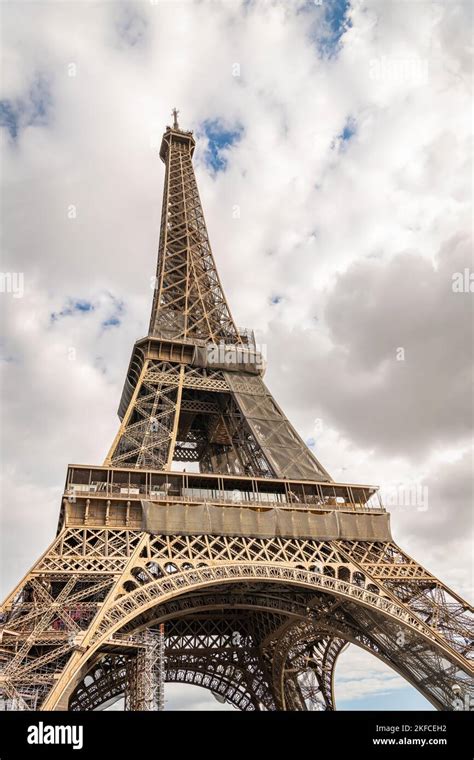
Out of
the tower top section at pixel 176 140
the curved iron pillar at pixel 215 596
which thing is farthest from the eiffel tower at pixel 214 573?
the tower top section at pixel 176 140

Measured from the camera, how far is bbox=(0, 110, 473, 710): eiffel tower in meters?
18.9

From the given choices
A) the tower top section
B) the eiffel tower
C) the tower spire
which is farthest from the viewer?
the tower top section

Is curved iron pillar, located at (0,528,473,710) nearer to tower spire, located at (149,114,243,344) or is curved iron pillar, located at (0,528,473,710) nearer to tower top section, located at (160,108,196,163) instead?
tower spire, located at (149,114,243,344)

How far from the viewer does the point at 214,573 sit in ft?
67.9

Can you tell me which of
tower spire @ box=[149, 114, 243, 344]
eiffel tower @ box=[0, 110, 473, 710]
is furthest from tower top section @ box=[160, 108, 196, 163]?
eiffel tower @ box=[0, 110, 473, 710]

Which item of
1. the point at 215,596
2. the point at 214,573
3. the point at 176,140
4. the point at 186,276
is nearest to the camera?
the point at 214,573

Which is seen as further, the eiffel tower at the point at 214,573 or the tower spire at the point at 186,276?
the tower spire at the point at 186,276

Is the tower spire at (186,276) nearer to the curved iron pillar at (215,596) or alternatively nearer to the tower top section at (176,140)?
the tower top section at (176,140)

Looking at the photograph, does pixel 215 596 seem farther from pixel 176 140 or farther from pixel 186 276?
pixel 176 140

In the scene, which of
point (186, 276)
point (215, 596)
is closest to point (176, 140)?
point (186, 276)

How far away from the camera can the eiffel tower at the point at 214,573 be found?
18859 mm

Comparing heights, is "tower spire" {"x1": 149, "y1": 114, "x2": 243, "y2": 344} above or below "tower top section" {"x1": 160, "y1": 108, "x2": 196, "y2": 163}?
below
